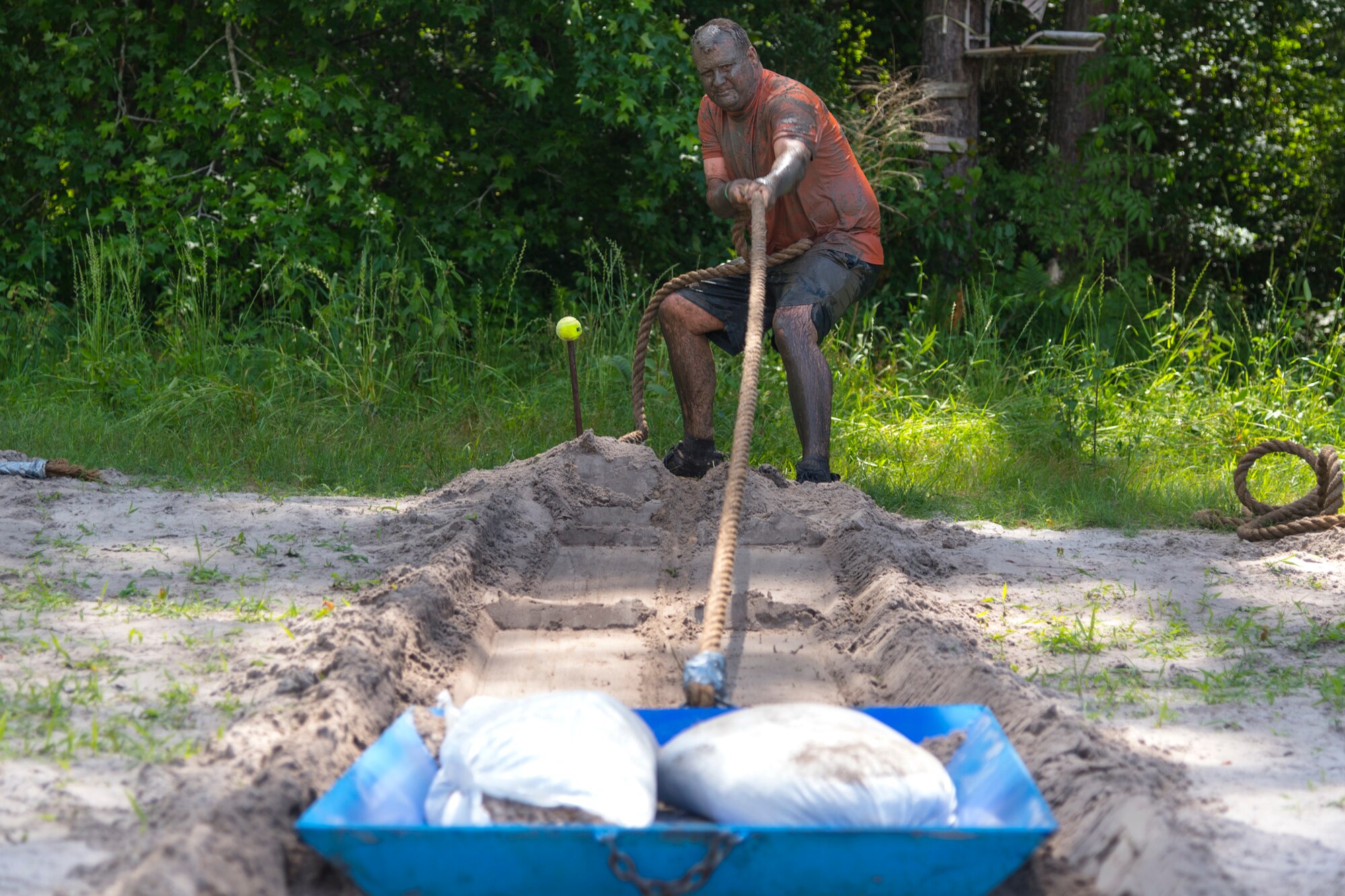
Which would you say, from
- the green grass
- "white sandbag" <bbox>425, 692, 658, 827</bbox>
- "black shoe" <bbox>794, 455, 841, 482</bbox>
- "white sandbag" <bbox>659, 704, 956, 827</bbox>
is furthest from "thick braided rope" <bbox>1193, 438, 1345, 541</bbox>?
"white sandbag" <bbox>425, 692, 658, 827</bbox>

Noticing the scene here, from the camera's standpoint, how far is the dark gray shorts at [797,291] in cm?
501

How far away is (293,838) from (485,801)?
308mm

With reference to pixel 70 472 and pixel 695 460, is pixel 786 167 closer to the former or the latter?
pixel 695 460

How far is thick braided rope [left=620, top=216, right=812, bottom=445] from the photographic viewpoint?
5.14 meters

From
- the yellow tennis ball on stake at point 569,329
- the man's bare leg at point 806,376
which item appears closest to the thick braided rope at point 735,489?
the man's bare leg at point 806,376

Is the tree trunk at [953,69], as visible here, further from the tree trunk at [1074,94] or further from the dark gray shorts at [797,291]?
the dark gray shorts at [797,291]

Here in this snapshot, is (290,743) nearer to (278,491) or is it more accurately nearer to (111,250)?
(278,491)

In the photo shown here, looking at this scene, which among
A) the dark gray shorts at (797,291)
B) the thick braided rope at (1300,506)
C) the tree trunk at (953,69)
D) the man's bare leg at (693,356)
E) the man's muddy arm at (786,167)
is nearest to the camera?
the thick braided rope at (1300,506)

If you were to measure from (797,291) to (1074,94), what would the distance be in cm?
568

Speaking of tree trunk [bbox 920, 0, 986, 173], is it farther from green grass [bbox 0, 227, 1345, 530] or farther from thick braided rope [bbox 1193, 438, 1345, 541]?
thick braided rope [bbox 1193, 438, 1345, 541]

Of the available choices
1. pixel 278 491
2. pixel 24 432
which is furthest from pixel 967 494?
pixel 24 432

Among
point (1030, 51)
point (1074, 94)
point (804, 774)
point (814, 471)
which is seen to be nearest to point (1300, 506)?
point (814, 471)

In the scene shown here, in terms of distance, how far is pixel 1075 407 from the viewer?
20.8ft

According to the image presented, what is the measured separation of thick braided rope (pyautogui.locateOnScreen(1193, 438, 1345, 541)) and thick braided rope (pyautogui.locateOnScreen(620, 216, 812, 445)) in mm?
2017
